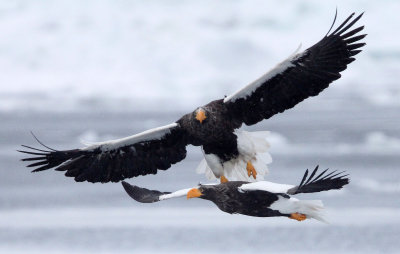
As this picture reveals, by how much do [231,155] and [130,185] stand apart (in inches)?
44.2

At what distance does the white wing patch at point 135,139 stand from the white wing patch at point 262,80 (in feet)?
2.05

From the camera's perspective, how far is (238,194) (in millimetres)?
8477

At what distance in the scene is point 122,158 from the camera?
9.86 m

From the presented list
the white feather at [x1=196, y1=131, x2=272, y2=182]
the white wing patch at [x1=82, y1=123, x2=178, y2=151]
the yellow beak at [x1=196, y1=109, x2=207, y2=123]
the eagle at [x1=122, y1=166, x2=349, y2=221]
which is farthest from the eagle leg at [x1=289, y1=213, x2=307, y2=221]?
the white wing patch at [x1=82, y1=123, x2=178, y2=151]

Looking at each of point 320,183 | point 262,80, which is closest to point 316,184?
point 320,183

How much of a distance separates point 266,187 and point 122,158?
2089 millimetres

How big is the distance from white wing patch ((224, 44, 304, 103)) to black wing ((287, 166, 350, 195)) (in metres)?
1.83

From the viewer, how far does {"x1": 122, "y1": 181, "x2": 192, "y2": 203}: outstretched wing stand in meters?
8.64

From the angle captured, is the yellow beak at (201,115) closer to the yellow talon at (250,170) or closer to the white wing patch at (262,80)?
the white wing patch at (262,80)

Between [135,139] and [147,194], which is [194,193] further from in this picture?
[135,139]

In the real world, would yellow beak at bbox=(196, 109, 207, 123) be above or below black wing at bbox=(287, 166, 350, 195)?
above

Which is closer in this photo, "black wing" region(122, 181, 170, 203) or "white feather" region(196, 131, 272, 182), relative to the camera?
"black wing" region(122, 181, 170, 203)

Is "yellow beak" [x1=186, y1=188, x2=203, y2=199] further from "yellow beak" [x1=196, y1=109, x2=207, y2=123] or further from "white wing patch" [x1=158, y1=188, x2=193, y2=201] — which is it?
"yellow beak" [x1=196, y1=109, x2=207, y2=123]

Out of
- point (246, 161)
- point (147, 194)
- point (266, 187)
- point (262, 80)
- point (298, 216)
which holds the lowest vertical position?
point (298, 216)
